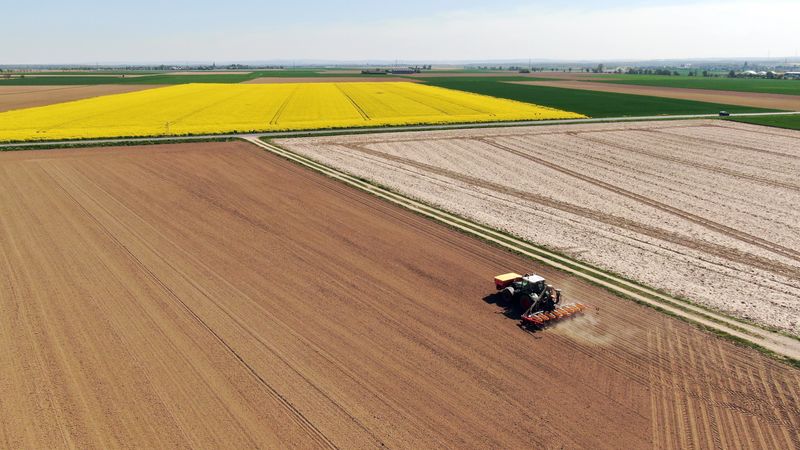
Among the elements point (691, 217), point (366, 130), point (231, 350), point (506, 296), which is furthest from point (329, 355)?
point (366, 130)

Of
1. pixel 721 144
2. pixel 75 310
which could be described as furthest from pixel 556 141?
pixel 75 310

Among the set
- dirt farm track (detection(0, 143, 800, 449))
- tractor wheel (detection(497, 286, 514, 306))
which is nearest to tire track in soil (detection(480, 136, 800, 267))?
dirt farm track (detection(0, 143, 800, 449))

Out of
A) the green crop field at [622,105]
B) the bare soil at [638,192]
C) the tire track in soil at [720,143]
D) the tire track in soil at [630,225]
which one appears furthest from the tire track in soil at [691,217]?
the green crop field at [622,105]

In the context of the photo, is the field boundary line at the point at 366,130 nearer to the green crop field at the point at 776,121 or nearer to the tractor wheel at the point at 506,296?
the green crop field at the point at 776,121

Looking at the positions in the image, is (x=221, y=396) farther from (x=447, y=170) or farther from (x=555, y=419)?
(x=447, y=170)

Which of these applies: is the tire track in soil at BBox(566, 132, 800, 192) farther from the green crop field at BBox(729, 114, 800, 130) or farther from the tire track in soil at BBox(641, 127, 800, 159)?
the green crop field at BBox(729, 114, 800, 130)

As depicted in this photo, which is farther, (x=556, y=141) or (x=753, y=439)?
(x=556, y=141)

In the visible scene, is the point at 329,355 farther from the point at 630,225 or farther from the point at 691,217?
the point at 691,217
